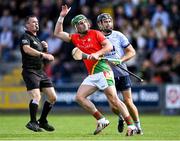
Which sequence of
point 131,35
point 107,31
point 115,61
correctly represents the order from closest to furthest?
1. point 115,61
2. point 107,31
3. point 131,35

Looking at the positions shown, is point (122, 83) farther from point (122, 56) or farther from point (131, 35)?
point (131, 35)

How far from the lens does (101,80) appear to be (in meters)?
15.7

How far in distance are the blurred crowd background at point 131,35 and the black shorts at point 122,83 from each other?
10.9 metres

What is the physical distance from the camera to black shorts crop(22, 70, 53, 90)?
17016mm

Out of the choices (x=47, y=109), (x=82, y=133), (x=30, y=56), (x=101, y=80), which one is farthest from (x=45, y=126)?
(x=101, y=80)

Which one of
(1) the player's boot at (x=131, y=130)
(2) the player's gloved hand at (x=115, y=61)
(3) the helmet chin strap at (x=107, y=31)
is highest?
(3) the helmet chin strap at (x=107, y=31)

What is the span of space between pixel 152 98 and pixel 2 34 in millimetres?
7497

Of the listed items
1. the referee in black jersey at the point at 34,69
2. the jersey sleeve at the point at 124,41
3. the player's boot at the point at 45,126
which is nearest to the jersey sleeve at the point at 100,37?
the jersey sleeve at the point at 124,41

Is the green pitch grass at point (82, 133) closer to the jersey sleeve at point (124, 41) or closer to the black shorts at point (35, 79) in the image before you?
the black shorts at point (35, 79)

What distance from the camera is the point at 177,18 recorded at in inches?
1118

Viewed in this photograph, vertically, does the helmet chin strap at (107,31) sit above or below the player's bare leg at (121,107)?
above

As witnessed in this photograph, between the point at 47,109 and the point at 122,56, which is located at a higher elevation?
the point at 122,56

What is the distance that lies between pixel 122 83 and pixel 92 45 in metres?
1.29

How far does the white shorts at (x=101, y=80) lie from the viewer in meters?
15.6
